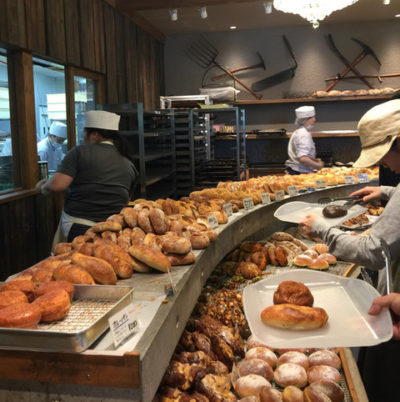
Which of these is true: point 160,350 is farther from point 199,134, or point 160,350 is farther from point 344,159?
point 344,159

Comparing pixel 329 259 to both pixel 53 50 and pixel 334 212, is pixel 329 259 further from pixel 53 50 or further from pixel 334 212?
pixel 53 50

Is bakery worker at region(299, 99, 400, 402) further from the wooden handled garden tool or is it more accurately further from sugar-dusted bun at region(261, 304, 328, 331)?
the wooden handled garden tool

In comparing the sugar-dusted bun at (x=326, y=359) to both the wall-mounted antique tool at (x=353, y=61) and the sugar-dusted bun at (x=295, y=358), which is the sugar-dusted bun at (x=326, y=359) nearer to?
the sugar-dusted bun at (x=295, y=358)

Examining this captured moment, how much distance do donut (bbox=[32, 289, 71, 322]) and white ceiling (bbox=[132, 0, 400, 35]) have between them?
18.8ft

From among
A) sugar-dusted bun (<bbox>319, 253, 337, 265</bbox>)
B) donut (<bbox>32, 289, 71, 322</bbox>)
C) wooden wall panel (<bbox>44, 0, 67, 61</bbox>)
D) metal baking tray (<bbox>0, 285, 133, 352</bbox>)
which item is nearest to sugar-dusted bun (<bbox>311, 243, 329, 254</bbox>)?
sugar-dusted bun (<bbox>319, 253, 337, 265</bbox>)

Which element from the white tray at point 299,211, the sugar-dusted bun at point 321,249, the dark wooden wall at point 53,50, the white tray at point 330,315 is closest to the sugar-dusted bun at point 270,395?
the white tray at point 330,315

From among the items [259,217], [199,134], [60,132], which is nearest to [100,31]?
[60,132]

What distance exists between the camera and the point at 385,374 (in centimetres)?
201

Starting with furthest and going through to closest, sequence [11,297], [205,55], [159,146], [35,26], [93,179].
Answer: [205,55] → [159,146] → [35,26] → [93,179] → [11,297]

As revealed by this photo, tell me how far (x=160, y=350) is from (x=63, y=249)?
2.60 ft

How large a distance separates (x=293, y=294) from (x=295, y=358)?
402mm

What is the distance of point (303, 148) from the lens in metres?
6.04

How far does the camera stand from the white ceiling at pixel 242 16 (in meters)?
6.92

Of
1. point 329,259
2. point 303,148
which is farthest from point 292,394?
point 303,148
